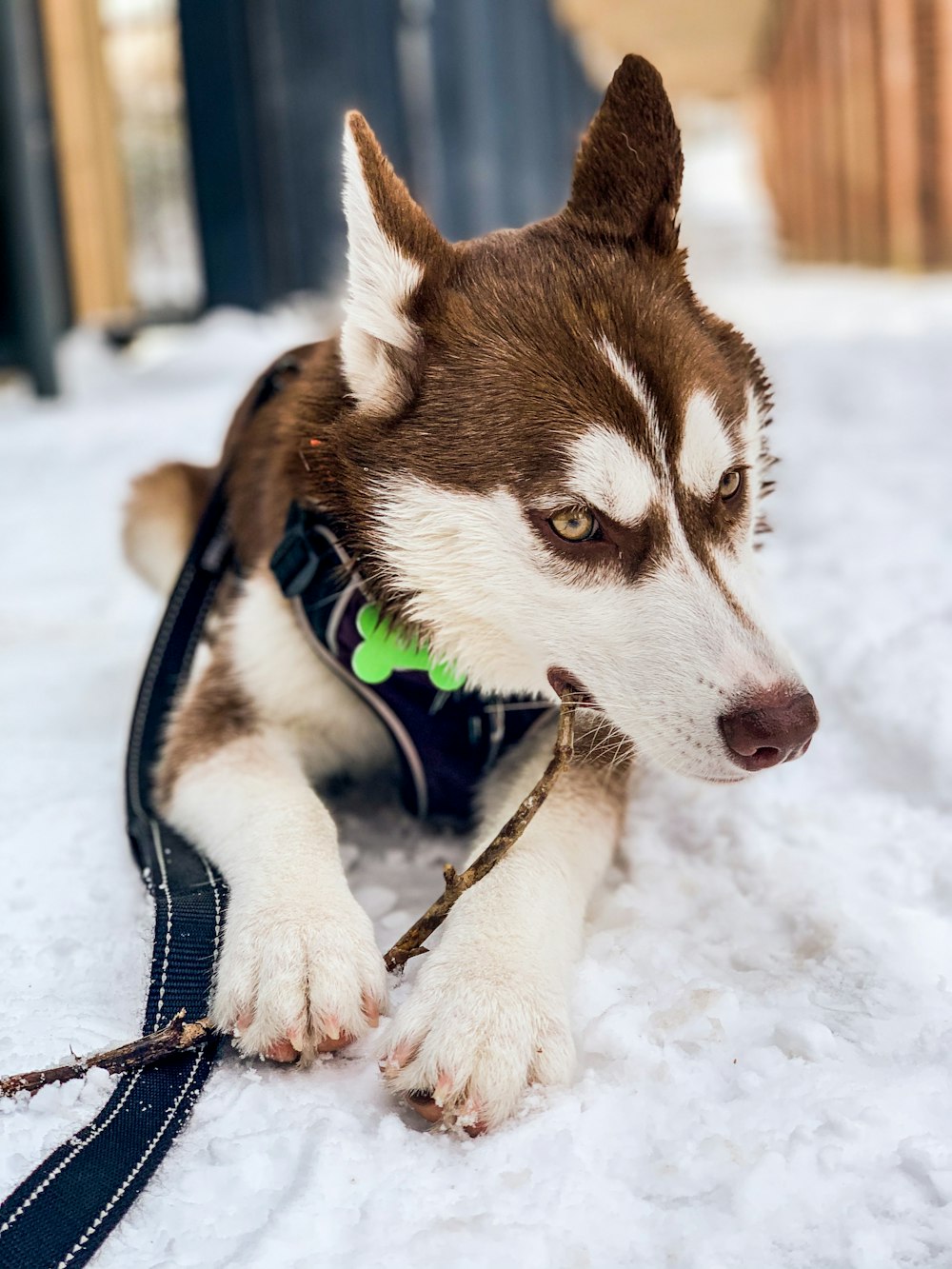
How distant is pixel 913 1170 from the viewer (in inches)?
50.6

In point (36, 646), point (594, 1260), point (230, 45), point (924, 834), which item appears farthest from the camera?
point (230, 45)

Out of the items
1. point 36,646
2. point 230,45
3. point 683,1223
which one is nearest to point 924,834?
point 683,1223

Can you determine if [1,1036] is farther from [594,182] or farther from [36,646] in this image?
[36,646]

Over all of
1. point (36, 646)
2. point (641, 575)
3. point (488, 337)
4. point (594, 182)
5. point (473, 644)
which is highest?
point (594, 182)

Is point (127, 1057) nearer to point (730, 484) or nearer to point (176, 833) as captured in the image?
point (176, 833)

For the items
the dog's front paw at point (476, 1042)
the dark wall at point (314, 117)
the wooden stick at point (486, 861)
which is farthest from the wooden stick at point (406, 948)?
the dark wall at point (314, 117)

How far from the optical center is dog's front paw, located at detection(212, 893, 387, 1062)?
1511mm

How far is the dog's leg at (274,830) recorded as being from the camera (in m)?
1.53

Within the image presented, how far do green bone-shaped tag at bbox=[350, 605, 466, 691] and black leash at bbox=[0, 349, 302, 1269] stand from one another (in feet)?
1.35

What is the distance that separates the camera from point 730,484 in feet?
6.20

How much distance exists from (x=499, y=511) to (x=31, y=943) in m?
0.95

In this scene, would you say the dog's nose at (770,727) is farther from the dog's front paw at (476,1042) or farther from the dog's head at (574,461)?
the dog's front paw at (476,1042)

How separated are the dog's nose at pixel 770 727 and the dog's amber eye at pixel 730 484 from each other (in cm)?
41

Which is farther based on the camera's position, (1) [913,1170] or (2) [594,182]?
(2) [594,182]
